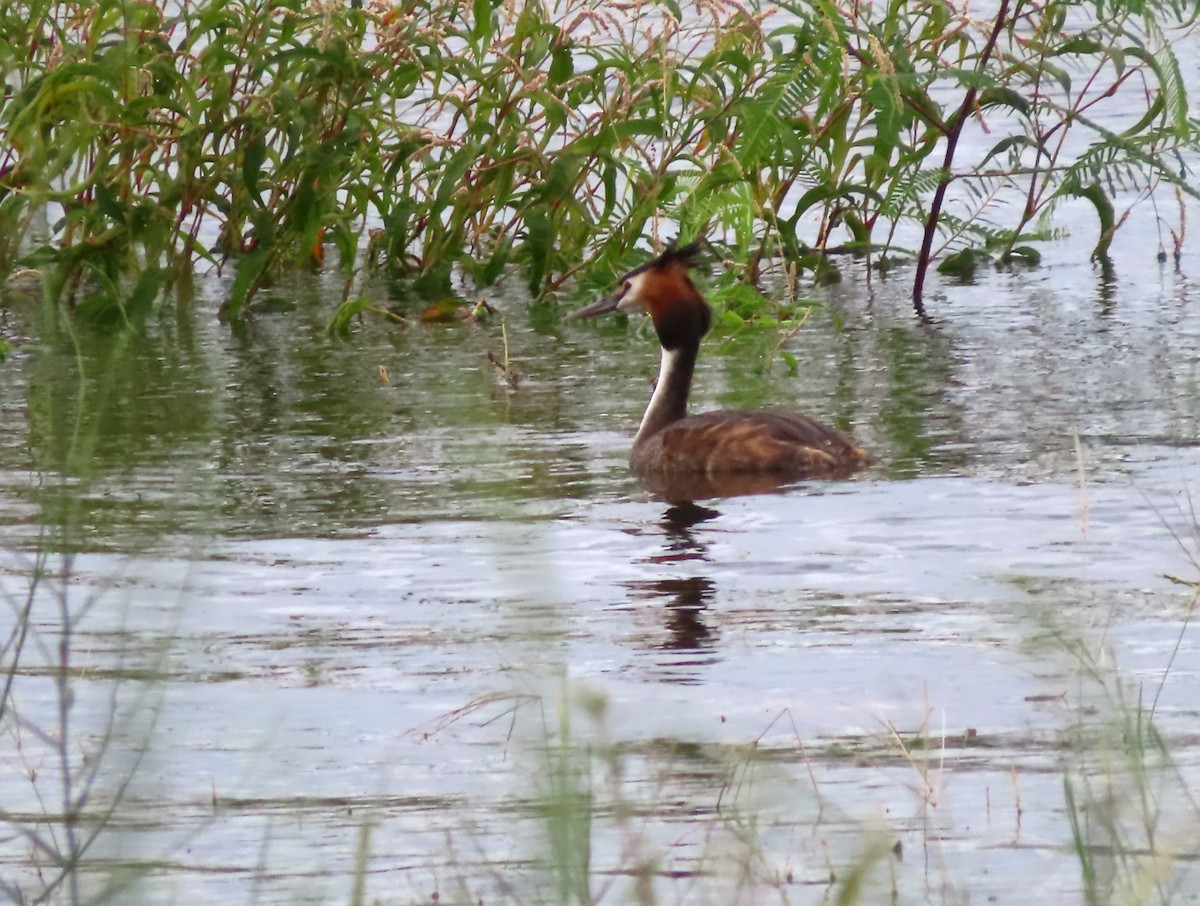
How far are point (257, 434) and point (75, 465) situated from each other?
19.2 ft

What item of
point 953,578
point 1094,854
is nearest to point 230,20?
point 953,578

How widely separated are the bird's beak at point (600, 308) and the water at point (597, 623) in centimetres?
33

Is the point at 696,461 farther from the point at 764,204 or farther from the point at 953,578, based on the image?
the point at 764,204

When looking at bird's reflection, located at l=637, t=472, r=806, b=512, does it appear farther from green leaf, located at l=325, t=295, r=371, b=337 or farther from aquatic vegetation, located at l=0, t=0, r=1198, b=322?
green leaf, located at l=325, t=295, r=371, b=337

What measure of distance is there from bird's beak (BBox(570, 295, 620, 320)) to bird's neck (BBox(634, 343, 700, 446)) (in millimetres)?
582

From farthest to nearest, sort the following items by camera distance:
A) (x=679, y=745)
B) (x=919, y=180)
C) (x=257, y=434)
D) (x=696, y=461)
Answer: (x=919, y=180) < (x=257, y=434) < (x=696, y=461) < (x=679, y=745)

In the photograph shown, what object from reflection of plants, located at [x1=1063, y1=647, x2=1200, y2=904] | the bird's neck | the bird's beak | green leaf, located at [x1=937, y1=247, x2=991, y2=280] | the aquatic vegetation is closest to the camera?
reflection of plants, located at [x1=1063, y1=647, x2=1200, y2=904]

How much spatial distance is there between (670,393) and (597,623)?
2883 millimetres

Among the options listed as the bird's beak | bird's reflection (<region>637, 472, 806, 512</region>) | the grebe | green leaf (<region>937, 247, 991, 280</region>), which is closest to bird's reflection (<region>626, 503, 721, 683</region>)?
bird's reflection (<region>637, 472, 806, 512</region>)

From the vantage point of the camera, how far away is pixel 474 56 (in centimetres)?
1134

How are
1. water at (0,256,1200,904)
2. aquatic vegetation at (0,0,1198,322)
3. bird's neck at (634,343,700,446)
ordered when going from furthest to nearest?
aquatic vegetation at (0,0,1198,322)
bird's neck at (634,343,700,446)
water at (0,256,1200,904)

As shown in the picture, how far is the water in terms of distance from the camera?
12.6 ft

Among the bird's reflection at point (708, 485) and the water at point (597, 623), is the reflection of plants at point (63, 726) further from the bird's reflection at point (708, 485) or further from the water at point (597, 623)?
the bird's reflection at point (708, 485)

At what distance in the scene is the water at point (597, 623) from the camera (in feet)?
12.6
